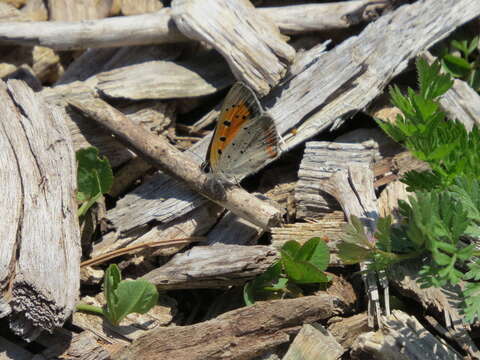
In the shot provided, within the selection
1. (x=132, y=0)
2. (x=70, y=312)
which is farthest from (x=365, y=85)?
(x=70, y=312)

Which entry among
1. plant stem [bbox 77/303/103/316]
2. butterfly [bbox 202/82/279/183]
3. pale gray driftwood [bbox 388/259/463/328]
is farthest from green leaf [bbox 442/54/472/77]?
plant stem [bbox 77/303/103/316]

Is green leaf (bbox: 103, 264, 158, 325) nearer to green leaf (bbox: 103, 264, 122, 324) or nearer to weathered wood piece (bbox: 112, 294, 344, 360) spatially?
green leaf (bbox: 103, 264, 122, 324)

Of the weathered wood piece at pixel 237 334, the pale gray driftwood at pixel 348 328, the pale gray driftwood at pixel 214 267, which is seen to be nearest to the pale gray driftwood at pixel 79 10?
the pale gray driftwood at pixel 214 267

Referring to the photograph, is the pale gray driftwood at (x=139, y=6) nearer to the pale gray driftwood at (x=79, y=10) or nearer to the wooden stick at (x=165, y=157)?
the pale gray driftwood at (x=79, y=10)

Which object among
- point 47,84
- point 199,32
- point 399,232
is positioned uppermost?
point 199,32

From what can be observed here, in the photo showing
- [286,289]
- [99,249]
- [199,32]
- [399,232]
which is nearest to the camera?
[399,232]

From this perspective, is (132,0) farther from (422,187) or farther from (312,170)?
(422,187)
